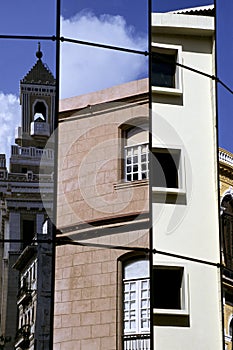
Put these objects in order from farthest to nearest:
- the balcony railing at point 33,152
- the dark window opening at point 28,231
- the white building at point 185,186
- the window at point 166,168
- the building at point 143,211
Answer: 1. the window at point 166,168
2. the white building at point 185,186
3. the balcony railing at point 33,152
4. the building at point 143,211
5. the dark window opening at point 28,231

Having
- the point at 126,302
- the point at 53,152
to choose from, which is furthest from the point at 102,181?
the point at 126,302

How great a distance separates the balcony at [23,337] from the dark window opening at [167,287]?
4.65 feet

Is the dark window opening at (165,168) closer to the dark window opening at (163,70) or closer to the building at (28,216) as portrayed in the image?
the dark window opening at (163,70)

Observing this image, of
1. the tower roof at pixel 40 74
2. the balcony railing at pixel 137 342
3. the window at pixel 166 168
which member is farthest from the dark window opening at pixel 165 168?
the balcony railing at pixel 137 342

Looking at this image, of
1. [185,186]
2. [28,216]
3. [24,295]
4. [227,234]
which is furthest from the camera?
[227,234]

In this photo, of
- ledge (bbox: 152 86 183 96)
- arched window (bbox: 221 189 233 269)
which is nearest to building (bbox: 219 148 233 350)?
arched window (bbox: 221 189 233 269)

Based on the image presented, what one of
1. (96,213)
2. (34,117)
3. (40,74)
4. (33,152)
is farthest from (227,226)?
(40,74)

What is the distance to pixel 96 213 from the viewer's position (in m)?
9.22

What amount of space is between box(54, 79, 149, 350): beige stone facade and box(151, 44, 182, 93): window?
0.27 metres

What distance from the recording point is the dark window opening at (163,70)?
9.88 metres

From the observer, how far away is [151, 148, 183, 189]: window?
9.59m

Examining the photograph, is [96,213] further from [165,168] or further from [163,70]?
[163,70]

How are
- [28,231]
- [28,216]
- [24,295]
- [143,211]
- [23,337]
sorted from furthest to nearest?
[143,211] < [28,216] < [28,231] < [24,295] < [23,337]

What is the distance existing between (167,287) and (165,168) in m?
1.27
